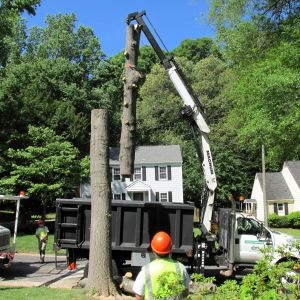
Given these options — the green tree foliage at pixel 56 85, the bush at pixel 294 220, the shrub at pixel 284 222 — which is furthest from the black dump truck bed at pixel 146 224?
the bush at pixel 294 220

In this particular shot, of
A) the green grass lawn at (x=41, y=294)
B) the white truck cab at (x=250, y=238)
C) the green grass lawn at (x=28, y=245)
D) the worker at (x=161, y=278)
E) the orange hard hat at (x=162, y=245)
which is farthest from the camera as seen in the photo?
the green grass lawn at (x=28, y=245)

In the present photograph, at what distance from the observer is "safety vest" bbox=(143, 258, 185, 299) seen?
14.6ft

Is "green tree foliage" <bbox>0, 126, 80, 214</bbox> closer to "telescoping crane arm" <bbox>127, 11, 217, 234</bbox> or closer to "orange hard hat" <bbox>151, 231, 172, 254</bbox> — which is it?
"telescoping crane arm" <bbox>127, 11, 217, 234</bbox>

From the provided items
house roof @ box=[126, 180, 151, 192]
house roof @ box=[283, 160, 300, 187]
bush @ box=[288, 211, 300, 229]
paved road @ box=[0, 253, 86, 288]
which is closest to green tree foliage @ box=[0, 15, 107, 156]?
house roof @ box=[126, 180, 151, 192]

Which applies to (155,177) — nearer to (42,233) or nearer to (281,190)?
(281,190)

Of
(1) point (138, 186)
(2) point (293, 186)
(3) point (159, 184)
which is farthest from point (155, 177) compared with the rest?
(2) point (293, 186)

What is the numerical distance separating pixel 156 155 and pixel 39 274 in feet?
106

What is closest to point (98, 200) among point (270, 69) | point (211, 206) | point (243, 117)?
point (211, 206)

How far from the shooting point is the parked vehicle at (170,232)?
12.2 metres

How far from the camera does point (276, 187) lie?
53438 mm

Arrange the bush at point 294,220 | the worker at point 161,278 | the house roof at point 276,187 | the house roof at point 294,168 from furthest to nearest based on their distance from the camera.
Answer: the house roof at point 294,168 < the house roof at point 276,187 < the bush at point 294,220 < the worker at point 161,278

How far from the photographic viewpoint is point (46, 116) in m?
36.7

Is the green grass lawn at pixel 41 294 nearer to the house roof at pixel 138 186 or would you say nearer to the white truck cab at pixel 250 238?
the white truck cab at pixel 250 238

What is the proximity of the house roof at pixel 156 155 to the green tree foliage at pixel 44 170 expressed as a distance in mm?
14650
